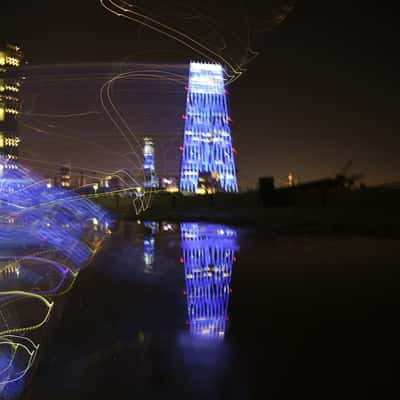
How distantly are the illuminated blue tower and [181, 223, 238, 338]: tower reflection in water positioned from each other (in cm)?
4311

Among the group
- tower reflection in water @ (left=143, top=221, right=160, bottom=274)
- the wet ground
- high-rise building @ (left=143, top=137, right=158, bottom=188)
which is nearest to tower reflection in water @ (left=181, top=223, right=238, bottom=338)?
the wet ground

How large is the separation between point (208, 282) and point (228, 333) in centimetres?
224

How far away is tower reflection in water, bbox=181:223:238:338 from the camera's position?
12.8 ft

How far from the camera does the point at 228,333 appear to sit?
3600mm

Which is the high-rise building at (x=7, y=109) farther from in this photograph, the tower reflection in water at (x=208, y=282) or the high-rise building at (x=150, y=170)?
the tower reflection in water at (x=208, y=282)

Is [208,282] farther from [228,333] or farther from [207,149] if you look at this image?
[207,149]

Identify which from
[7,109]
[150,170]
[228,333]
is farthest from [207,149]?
[228,333]

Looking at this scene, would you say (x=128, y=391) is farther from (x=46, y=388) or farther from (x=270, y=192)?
(x=270, y=192)

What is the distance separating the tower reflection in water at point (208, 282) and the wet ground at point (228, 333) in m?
0.02

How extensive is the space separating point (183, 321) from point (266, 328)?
0.90 metres

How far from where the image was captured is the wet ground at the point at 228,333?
104 inches

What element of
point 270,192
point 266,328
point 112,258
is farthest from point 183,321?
point 270,192

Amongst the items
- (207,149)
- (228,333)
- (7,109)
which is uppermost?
(7,109)

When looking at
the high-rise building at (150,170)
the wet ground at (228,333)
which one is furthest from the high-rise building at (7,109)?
the wet ground at (228,333)
